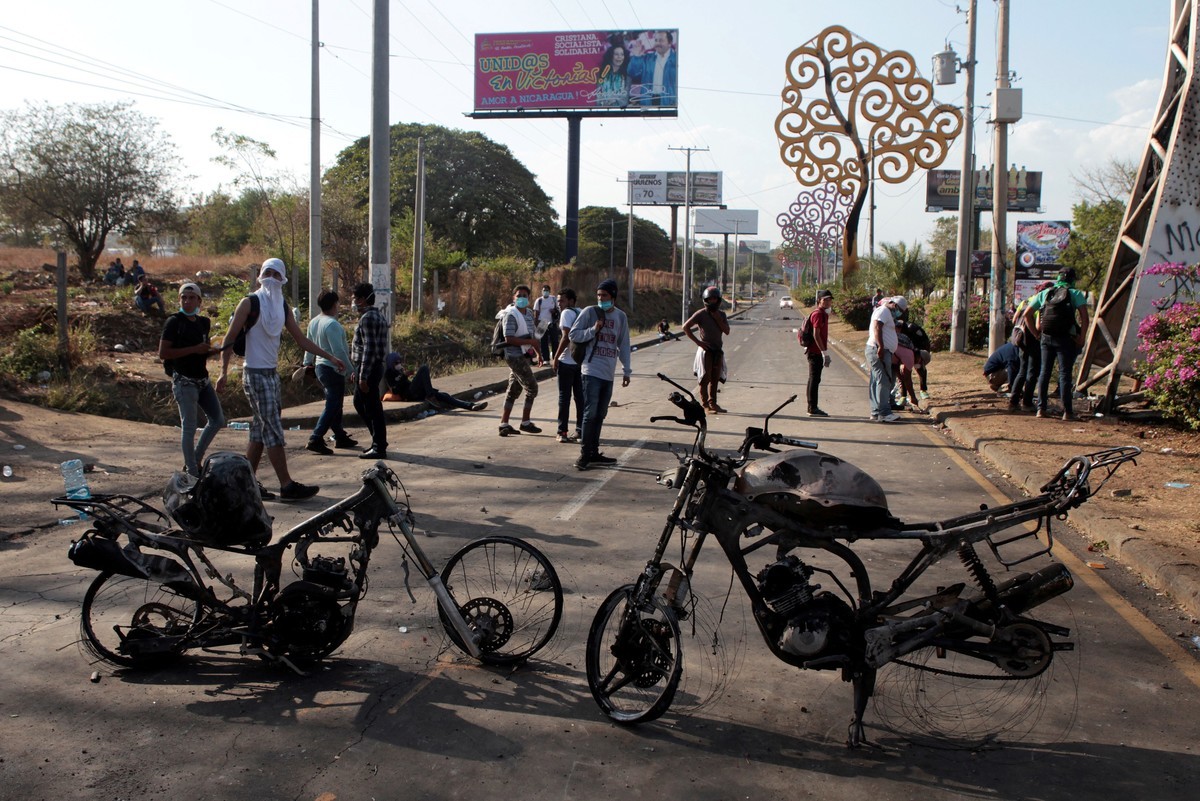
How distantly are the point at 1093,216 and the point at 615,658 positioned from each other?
39.9 m

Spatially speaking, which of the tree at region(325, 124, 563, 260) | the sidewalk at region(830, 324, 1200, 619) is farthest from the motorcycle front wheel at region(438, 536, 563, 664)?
the tree at region(325, 124, 563, 260)

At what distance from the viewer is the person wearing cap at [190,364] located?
8031mm

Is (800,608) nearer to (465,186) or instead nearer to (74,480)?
(74,480)

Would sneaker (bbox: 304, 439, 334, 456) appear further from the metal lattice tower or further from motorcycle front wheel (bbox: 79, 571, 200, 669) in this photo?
the metal lattice tower

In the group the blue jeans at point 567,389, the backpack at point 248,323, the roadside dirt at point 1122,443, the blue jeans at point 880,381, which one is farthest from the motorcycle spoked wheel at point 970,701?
the blue jeans at point 880,381

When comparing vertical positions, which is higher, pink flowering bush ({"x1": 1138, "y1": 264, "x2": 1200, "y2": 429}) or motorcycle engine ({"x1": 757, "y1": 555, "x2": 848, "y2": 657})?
pink flowering bush ({"x1": 1138, "y1": 264, "x2": 1200, "y2": 429})

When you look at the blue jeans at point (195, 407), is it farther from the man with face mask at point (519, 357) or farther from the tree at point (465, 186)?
the tree at point (465, 186)

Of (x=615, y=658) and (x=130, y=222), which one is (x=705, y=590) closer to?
(x=615, y=658)

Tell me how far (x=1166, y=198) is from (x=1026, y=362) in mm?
2671

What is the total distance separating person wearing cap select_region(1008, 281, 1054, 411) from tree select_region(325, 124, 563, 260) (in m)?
45.7

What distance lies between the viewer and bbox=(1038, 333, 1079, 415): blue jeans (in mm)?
11845

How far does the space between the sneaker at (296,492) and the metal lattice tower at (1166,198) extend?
10129mm

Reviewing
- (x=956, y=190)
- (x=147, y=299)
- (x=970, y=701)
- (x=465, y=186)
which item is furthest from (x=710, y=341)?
(x=956, y=190)

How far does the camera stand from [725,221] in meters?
116
